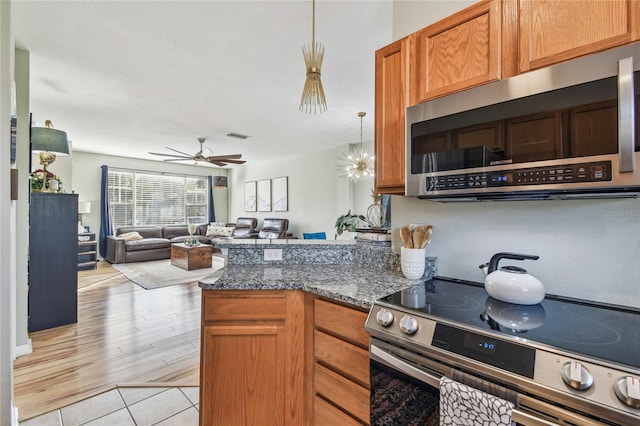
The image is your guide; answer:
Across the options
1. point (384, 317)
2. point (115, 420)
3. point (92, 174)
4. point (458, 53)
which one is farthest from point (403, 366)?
point (92, 174)

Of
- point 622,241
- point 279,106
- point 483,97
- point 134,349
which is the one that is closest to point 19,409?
point 134,349

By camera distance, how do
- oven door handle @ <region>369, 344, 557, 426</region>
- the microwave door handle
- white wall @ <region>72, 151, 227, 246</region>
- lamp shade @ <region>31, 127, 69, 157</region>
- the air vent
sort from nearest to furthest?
oven door handle @ <region>369, 344, 557, 426</region>, the microwave door handle, lamp shade @ <region>31, 127, 69, 157</region>, the air vent, white wall @ <region>72, 151, 227, 246</region>

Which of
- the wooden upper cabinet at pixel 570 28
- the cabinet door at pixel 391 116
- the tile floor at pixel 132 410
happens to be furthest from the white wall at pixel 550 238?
the tile floor at pixel 132 410

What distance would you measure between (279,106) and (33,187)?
2846mm

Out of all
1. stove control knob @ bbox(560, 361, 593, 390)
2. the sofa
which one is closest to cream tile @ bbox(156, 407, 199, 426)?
stove control knob @ bbox(560, 361, 593, 390)

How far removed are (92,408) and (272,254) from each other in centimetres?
147

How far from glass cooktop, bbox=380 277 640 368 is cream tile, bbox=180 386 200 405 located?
5.17 ft

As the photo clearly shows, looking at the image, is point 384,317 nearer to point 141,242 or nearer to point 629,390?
point 629,390

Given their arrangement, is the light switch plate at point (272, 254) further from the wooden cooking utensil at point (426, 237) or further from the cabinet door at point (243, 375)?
the wooden cooking utensil at point (426, 237)

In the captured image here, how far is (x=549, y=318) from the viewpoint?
3.33 feet

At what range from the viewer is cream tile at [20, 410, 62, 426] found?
1670 millimetres

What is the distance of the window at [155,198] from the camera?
732 centimetres

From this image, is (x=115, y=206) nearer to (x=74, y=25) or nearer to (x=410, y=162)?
(x=74, y=25)

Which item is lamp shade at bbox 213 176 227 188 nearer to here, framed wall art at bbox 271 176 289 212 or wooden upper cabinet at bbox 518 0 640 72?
framed wall art at bbox 271 176 289 212
